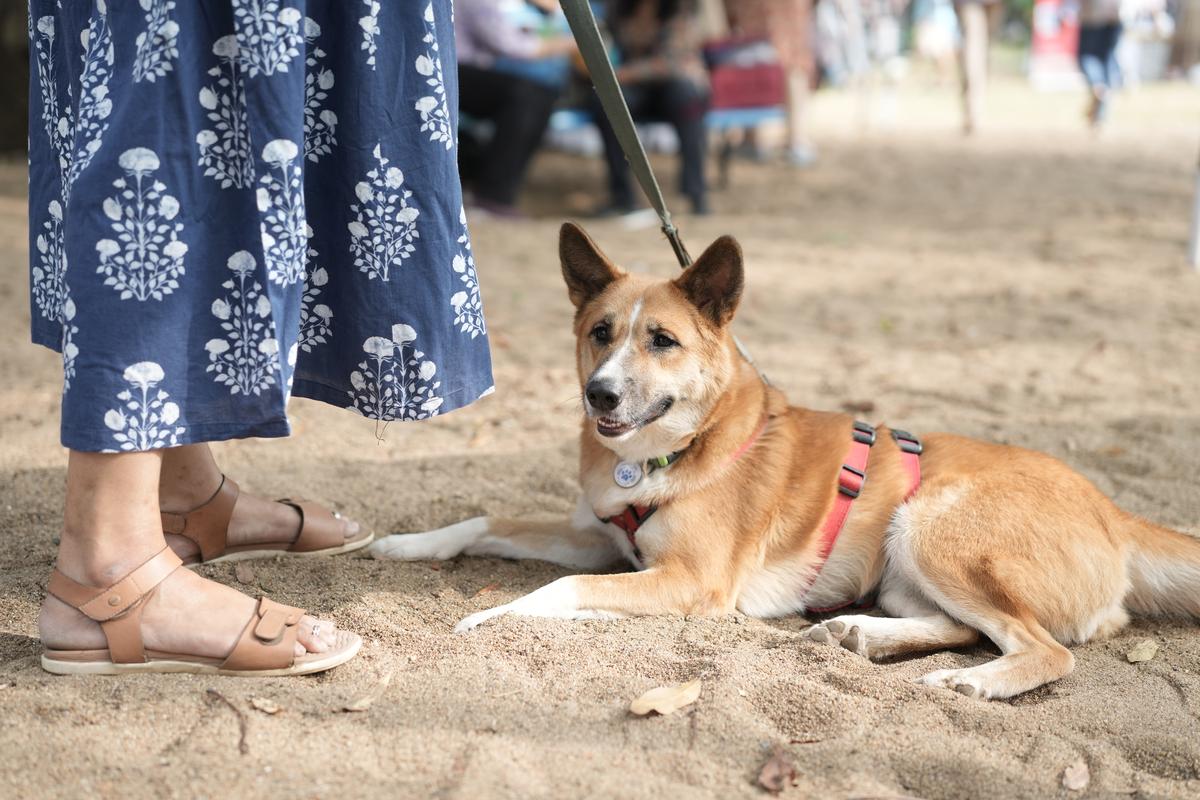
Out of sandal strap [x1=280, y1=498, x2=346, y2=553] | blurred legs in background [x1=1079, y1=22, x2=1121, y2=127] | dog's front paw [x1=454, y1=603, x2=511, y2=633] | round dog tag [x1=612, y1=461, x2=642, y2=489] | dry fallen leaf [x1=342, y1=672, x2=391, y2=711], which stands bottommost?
dry fallen leaf [x1=342, y1=672, x2=391, y2=711]

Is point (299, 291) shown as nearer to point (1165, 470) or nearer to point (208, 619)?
point (208, 619)

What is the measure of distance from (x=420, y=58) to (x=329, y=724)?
1.50 meters

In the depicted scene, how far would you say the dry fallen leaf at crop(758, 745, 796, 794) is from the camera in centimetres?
218

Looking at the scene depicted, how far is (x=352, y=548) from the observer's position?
336 cm

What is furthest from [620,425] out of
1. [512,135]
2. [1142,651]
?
[512,135]

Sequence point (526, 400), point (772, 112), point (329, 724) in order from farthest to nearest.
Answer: point (772, 112) → point (526, 400) → point (329, 724)

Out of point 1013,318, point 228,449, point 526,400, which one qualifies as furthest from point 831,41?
point 228,449

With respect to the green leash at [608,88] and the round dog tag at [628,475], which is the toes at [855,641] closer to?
the round dog tag at [628,475]

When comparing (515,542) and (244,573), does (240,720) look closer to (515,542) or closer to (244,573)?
(244,573)

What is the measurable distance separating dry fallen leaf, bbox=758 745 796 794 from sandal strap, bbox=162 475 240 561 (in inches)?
68.2

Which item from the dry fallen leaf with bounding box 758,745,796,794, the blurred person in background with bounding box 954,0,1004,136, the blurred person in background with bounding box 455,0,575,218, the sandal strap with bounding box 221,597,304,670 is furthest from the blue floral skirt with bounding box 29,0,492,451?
the blurred person in background with bounding box 954,0,1004,136

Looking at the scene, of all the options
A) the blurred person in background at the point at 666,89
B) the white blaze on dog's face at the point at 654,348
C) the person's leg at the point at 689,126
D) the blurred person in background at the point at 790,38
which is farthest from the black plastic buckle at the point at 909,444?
the blurred person in background at the point at 790,38

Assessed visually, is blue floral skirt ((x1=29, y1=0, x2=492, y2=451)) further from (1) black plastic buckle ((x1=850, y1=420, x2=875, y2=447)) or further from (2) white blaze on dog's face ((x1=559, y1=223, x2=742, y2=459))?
(1) black plastic buckle ((x1=850, y1=420, x2=875, y2=447))

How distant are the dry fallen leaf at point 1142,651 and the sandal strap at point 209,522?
2.57m
